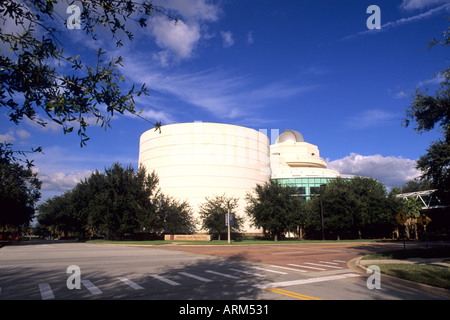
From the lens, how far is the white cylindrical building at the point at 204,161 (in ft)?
210

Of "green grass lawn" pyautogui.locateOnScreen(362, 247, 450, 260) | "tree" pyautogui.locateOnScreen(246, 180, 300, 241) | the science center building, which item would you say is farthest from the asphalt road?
the science center building

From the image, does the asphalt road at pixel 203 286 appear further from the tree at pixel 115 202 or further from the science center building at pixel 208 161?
the science center building at pixel 208 161

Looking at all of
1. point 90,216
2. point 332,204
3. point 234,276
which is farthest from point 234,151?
point 234,276

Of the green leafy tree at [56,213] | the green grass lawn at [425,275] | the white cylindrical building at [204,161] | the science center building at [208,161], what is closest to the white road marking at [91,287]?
the green grass lawn at [425,275]

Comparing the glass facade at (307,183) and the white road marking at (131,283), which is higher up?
the glass facade at (307,183)

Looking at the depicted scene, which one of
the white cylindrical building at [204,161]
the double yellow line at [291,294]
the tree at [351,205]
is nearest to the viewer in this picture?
the double yellow line at [291,294]

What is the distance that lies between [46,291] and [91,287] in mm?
1120

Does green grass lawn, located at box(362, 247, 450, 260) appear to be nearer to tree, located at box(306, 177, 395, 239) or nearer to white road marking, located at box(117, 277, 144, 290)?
white road marking, located at box(117, 277, 144, 290)

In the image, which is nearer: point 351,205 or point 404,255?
point 404,255

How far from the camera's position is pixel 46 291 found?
26.0 feet

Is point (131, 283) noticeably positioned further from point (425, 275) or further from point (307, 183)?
point (307, 183)

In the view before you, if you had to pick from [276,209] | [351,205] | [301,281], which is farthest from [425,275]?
[351,205]
